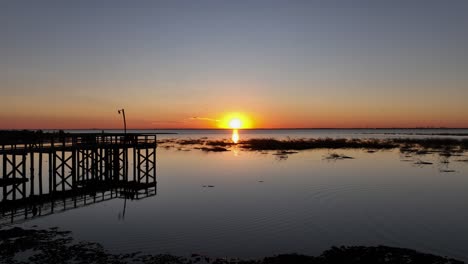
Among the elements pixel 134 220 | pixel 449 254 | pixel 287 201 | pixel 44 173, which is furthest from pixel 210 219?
pixel 44 173

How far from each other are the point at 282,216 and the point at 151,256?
30.4 feet

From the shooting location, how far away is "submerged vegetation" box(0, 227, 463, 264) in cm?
1360

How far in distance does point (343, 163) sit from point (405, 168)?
7708 mm

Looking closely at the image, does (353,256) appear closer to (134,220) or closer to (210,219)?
(210,219)

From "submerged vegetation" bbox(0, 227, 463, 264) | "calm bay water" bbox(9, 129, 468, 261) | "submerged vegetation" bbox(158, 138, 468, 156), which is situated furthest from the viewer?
"submerged vegetation" bbox(158, 138, 468, 156)

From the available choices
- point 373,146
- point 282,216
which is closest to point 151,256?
point 282,216

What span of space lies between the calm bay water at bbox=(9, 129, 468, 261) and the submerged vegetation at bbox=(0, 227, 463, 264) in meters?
0.80

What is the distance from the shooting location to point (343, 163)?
48906 millimetres

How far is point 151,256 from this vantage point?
46.5 feet

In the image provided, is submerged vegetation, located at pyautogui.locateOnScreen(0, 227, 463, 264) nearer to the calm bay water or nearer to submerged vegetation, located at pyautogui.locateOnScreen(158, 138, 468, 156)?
the calm bay water

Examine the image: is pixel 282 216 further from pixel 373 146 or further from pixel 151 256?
pixel 373 146

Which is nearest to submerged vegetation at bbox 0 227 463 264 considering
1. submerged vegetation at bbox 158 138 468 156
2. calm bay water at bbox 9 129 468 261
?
calm bay water at bbox 9 129 468 261

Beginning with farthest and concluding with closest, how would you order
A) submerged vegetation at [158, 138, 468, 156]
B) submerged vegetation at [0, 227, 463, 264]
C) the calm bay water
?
submerged vegetation at [158, 138, 468, 156]
the calm bay water
submerged vegetation at [0, 227, 463, 264]

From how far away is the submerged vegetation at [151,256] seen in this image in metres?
13.6
